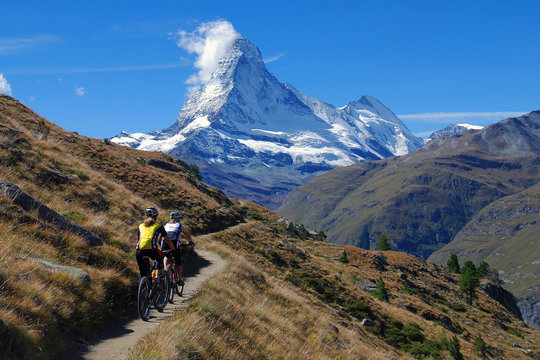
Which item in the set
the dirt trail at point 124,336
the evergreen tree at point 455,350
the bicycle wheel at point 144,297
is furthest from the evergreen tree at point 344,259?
the bicycle wheel at point 144,297

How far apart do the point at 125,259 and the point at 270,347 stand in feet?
21.5

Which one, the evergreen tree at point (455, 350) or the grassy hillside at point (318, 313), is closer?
the grassy hillside at point (318, 313)

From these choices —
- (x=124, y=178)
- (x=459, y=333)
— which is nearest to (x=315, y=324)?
(x=124, y=178)

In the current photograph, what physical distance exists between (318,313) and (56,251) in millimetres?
17582

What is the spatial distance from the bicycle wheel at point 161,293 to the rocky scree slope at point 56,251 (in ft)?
3.41

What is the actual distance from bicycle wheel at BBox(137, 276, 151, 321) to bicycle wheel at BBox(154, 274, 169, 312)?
1.64 feet

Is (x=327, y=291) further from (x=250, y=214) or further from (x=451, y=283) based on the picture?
(x=451, y=283)

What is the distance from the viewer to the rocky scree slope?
8.98 meters

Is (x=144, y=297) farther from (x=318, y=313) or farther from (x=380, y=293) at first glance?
(x=380, y=293)

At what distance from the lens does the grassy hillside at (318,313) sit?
1211cm

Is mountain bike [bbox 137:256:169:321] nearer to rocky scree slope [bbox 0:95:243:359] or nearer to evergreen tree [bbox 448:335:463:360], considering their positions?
rocky scree slope [bbox 0:95:243:359]

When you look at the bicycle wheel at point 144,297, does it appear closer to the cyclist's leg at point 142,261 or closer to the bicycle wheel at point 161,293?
the cyclist's leg at point 142,261

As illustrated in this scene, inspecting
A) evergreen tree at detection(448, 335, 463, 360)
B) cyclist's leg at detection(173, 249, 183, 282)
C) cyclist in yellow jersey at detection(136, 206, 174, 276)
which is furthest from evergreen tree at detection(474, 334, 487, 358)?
cyclist in yellow jersey at detection(136, 206, 174, 276)

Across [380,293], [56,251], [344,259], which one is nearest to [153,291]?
[56,251]
